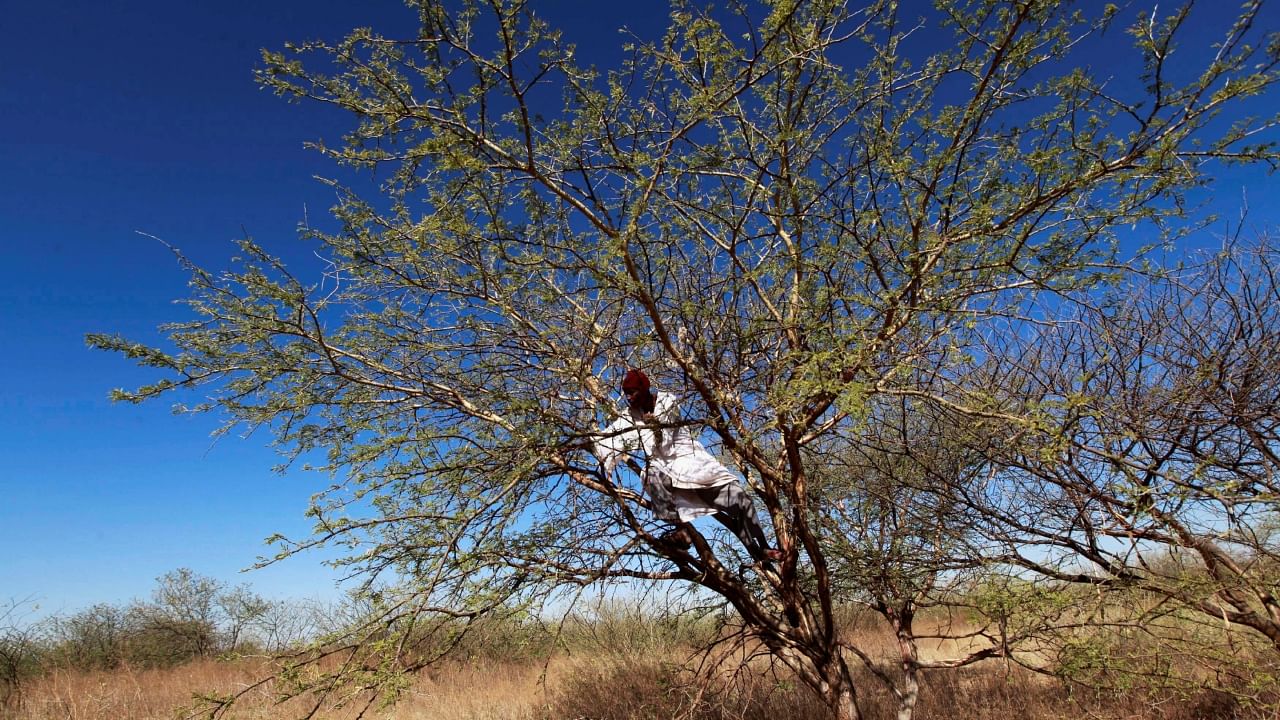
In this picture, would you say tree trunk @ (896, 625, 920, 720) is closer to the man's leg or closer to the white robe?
the man's leg

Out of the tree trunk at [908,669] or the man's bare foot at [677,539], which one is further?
the tree trunk at [908,669]

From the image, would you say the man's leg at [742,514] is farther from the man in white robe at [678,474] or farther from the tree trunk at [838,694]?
the tree trunk at [838,694]

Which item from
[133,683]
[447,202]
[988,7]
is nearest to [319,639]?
[447,202]

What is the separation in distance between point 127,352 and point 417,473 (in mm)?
1634

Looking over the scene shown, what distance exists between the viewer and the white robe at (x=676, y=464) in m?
4.32

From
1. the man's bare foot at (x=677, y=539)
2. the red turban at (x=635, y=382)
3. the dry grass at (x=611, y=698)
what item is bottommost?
the dry grass at (x=611, y=698)

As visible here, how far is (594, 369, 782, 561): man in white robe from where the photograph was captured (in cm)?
425

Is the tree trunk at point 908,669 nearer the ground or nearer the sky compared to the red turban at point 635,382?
nearer the ground

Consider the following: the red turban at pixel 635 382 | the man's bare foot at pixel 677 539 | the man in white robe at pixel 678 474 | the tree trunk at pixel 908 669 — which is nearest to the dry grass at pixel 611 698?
the tree trunk at pixel 908 669

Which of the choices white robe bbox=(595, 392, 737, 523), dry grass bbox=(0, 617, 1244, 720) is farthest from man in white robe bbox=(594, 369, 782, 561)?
dry grass bbox=(0, 617, 1244, 720)

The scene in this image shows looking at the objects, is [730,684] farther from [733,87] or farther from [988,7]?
[988,7]

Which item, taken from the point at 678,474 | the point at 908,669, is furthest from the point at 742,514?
the point at 908,669

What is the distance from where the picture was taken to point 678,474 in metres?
4.42

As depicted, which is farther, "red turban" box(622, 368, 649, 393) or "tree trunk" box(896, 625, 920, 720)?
"tree trunk" box(896, 625, 920, 720)
